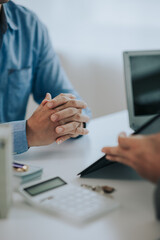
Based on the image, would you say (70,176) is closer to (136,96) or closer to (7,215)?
(7,215)

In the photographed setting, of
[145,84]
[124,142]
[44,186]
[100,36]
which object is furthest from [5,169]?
[100,36]

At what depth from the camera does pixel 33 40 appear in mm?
1510

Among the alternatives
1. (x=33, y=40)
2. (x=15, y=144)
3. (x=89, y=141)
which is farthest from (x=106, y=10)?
(x=15, y=144)

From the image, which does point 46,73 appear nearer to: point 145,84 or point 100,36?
point 145,84

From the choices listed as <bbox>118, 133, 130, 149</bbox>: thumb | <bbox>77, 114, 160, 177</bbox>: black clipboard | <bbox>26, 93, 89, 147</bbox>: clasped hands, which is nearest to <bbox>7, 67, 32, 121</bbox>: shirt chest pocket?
<bbox>26, 93, 89, 147</bbox>: clasped hands

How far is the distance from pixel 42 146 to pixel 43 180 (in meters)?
0.38

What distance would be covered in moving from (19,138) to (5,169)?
0.46m

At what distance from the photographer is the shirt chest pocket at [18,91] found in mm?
1442

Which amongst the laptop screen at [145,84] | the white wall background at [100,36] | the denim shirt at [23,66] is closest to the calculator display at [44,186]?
the laptop screen at [145,84]

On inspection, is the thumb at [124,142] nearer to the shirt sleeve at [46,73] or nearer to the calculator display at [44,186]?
the calculator display at [44,186]

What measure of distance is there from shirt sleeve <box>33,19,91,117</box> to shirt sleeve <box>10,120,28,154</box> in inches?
18.2

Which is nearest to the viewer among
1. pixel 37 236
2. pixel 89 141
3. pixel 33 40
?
pixel 37 236

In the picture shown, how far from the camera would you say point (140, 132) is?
0.72 m

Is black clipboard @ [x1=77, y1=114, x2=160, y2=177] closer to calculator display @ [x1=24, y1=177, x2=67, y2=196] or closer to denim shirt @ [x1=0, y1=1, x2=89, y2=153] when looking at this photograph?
calculator display @ [x1=24, y1=177, x2=67, y2=196]
